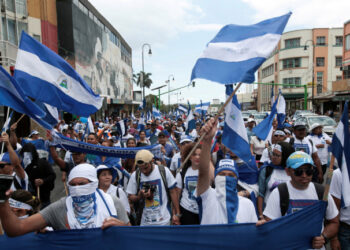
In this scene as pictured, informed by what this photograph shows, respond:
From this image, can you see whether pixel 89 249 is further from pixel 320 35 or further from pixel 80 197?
pixel 320 35

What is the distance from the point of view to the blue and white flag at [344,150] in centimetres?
254

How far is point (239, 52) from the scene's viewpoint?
328cm

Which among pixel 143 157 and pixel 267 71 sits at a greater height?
pixel 267 71

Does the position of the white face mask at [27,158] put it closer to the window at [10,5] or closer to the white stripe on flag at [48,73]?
the white stripe on flag at [48,73]

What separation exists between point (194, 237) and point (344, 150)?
5.02ft

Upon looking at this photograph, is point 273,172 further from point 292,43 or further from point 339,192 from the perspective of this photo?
point 292,43

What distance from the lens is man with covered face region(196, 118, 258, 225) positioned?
8.71 feet

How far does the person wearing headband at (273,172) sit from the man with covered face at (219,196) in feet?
4.13

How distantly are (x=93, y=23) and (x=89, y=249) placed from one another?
127 feet

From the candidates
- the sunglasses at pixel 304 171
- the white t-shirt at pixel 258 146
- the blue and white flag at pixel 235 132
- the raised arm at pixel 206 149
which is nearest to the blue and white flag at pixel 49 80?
the blue and white flag at pixel 235 132

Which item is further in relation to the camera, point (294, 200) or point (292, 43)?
point (292, 43)

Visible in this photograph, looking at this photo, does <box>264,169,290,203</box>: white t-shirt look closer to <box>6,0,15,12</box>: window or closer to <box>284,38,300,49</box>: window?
<box>6,0,15,12</box>: window

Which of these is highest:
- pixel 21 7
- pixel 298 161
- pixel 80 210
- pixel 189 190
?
pixel 21 7

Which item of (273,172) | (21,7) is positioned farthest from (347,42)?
(273,172)
